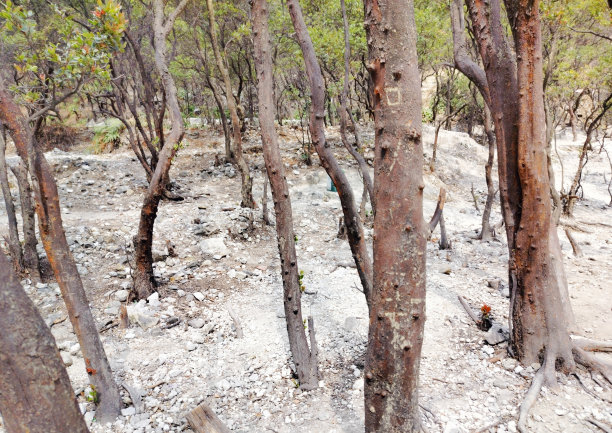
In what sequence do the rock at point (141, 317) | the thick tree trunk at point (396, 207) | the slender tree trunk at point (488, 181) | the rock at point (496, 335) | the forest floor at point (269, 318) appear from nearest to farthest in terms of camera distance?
1. the thick tree trunk at point (396, 207)
2. the forest floor at point (269, 318)
3. the rock at point (496, 335)
4. the rock at point (141, 317)
5. the slender tree trunk at point (488, 181)

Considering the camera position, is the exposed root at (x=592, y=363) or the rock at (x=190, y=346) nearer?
the exposed root at (x=592, y=363)

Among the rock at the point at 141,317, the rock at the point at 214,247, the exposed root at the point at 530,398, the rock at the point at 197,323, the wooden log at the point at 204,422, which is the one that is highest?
the rock at the point at 214,247

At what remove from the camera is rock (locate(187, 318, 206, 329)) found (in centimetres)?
473

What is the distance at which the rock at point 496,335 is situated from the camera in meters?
3.92

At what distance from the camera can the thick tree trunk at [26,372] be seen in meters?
1.17

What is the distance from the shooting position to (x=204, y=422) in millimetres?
2904

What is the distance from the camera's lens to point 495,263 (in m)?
6.61

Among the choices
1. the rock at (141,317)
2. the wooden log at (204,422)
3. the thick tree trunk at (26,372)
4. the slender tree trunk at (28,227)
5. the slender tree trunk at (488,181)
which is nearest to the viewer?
the thick tree trunk at (26,372)

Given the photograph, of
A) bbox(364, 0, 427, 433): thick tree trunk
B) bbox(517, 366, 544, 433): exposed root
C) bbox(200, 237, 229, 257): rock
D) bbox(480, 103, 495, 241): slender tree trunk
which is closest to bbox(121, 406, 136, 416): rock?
bbox(364, 0, 427, 433): thick tree trunk

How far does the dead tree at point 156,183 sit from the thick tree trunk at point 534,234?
4.03 metres

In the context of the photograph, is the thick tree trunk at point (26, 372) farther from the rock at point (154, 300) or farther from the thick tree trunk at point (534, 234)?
the rock at point (154, 300)

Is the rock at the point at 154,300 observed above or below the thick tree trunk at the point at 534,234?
below

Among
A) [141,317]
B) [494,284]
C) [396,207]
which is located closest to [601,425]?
[396,207]

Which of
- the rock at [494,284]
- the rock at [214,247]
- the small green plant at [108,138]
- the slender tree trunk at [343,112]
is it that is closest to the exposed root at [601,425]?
the slender tree trunk at [343,112]
